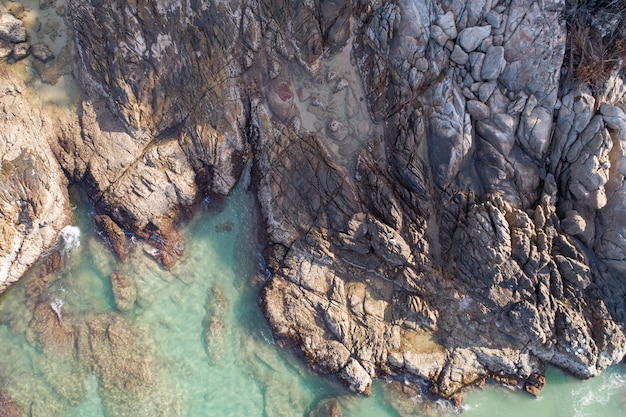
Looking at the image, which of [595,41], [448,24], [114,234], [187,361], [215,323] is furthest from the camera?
[114,234]

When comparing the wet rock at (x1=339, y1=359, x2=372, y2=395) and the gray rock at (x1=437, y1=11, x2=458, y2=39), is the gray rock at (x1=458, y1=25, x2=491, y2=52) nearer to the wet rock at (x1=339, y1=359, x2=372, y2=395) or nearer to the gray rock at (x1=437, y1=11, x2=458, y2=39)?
the gray rock at (x1=437, y1=11, x2=458, y2=39)

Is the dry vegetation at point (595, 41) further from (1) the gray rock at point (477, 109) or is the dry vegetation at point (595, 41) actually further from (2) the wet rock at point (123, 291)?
(2) the wet rock at point (123, 291)

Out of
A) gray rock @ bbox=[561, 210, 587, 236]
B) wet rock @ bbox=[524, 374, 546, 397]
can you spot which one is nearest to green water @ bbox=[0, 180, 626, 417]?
wet rock @ bbox=[524, 374, 546, 397]

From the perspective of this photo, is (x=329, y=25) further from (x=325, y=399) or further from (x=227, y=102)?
(x=325, y=399)

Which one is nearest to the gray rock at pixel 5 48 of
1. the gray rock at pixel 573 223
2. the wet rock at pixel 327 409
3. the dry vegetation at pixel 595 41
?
the wet rock at pixel 327 409

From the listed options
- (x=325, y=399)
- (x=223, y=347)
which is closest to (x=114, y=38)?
(x=223, y=347)

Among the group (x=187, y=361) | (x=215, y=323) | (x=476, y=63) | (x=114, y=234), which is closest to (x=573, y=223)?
(x=476, y=63)

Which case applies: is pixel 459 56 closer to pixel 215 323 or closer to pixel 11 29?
pixel 215 323
